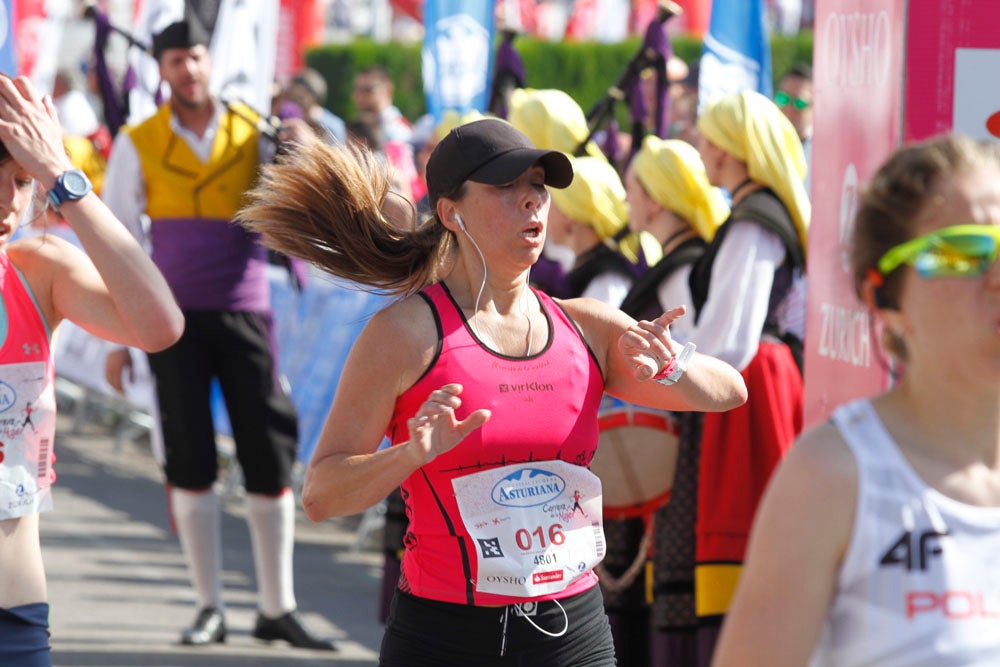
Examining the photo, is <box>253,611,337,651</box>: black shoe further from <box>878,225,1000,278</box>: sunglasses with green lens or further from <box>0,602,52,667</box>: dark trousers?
<box>878,225,1000,278</box>: sunglasses with green lens

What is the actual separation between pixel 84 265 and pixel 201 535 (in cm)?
308

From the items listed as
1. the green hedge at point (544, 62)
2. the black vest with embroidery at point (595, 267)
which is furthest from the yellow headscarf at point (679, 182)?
the green hedge at point (544, 62)

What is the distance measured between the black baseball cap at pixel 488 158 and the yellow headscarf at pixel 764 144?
75.0 inches

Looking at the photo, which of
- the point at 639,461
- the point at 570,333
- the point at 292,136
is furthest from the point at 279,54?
the point at 570,333

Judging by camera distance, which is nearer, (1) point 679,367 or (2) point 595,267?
(1) point 679,367

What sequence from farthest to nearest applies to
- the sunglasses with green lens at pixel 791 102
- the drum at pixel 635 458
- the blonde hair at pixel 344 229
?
the sunglasses with green lens at pixel 791 102, the drum at pixel 635 458, the blonde hair at pixel 344 229

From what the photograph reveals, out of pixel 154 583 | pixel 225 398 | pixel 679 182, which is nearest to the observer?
pixel 679 182

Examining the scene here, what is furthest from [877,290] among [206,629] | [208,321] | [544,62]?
[544,62]

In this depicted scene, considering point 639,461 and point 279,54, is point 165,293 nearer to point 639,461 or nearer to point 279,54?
point 639,461

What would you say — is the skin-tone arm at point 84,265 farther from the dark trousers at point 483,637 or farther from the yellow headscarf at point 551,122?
the yellow headscarf at point 551,122

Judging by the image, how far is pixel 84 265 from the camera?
330 cm

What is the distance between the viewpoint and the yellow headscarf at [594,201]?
18.1 feet

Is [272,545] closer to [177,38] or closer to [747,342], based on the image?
Result: [177,38]

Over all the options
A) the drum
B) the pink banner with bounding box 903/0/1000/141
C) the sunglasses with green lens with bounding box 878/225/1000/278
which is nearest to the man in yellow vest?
the drum
